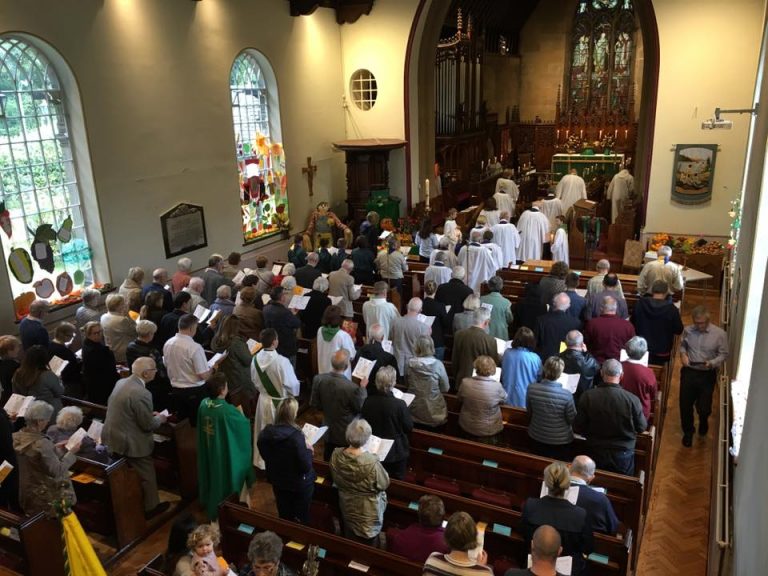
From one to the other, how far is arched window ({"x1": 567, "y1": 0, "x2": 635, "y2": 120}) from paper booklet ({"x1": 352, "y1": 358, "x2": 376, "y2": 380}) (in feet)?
59.9

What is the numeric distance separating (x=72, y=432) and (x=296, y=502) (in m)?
2.12

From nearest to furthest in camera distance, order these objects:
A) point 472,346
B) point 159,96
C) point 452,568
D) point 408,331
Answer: point 452,568 < point 472,346 < point 408,331 < point 159,96

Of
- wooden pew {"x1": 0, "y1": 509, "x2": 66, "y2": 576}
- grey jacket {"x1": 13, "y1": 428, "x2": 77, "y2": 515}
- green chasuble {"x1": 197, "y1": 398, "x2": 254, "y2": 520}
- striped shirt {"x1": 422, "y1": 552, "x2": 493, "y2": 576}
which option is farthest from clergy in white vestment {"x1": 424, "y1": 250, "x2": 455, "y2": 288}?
striped shirt {"x1": 422, "y1": 552, "x2": 493, "y2": 576}

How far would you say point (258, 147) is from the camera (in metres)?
13.0

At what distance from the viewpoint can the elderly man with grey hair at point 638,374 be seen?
564 cm

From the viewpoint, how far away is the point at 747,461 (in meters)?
3.96

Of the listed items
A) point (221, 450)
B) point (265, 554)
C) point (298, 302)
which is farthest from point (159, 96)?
point (265, 554)

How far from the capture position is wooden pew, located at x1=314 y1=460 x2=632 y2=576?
417 cm

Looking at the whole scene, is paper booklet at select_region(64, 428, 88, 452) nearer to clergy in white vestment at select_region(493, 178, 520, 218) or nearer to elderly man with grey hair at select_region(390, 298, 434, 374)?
elderly man with grey hair at select_region(390, 298, 434, 374)

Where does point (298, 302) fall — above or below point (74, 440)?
above

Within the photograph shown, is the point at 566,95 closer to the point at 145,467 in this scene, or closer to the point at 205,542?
the point at 145,467

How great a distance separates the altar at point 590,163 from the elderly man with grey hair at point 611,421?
14076 millimetres

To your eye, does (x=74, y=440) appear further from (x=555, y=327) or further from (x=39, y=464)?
(x=555, y=327)

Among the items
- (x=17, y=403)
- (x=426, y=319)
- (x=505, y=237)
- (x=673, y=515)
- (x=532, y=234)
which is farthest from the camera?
(x=532, y=234)
